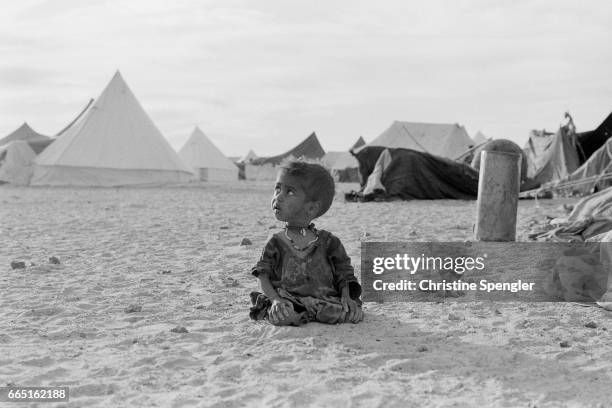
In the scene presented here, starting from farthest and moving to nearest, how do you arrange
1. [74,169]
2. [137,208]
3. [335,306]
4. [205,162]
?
[205,162] < [74,169] < [137,208] < [335,306]

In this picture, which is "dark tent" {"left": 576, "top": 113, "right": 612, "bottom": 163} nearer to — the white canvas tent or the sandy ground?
the sandy ground

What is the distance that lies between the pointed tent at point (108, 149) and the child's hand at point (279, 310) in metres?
19.8

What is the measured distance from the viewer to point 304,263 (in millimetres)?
3215

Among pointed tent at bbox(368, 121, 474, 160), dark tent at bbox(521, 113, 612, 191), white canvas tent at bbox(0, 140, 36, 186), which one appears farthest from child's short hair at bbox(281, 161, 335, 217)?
pointed tent at bbox(368, 121, 474, 160)

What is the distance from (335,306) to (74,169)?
2041cm

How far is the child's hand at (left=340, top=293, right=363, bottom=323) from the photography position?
3.19m

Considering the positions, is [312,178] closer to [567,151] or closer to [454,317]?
[454,317]

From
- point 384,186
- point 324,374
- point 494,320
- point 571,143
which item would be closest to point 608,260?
point 494,320

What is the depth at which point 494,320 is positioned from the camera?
329cm

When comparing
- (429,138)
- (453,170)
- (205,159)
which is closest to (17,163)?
(205,159)

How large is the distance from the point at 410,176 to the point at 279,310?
1138 centimetres

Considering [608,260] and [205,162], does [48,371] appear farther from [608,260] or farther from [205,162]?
[205,162]

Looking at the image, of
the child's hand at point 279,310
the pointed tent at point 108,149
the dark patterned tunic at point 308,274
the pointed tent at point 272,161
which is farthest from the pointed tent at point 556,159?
the pointed tent at point 272,161

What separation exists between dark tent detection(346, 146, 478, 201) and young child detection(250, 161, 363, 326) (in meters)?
10.3
